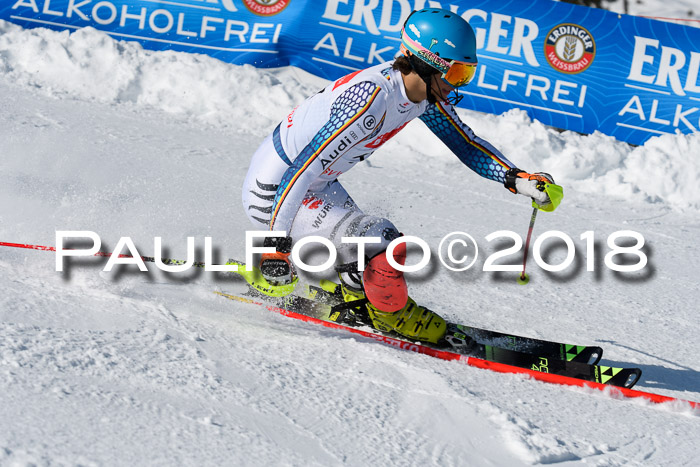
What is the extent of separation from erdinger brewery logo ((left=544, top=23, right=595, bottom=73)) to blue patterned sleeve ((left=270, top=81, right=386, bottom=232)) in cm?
533

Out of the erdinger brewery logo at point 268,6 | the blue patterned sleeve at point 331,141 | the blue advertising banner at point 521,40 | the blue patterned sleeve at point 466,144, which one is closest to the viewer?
the blue patterned sleeve at point 331,141

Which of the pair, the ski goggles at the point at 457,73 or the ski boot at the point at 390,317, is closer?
the ski goggles at the point at 457,73

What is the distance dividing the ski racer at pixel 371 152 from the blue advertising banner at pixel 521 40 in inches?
176

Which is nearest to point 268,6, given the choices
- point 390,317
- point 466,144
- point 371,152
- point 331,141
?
point 466,144

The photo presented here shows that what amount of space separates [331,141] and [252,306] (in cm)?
115

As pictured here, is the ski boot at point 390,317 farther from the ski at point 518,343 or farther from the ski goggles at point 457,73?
the ski goggles at point 457,73

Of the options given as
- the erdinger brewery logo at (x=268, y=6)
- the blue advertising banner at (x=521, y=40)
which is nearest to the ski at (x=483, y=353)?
the blue advertising banner at (x=521, y=40)

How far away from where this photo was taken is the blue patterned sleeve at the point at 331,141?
10.5ft

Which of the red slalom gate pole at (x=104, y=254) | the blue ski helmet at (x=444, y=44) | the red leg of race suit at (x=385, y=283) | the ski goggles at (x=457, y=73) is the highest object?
the blue ski helmet at (x=444, y=44)

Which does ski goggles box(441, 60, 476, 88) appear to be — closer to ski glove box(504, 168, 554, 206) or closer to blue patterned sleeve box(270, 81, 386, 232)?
blue patterned sleeve box(270, 81, 386, 232)

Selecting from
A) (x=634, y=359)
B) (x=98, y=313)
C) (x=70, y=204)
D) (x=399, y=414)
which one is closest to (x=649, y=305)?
(x=634, y=359)

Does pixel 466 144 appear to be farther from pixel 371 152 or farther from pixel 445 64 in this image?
pixel 445 64

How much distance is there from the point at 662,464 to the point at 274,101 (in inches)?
233

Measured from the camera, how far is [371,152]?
11.8ft
